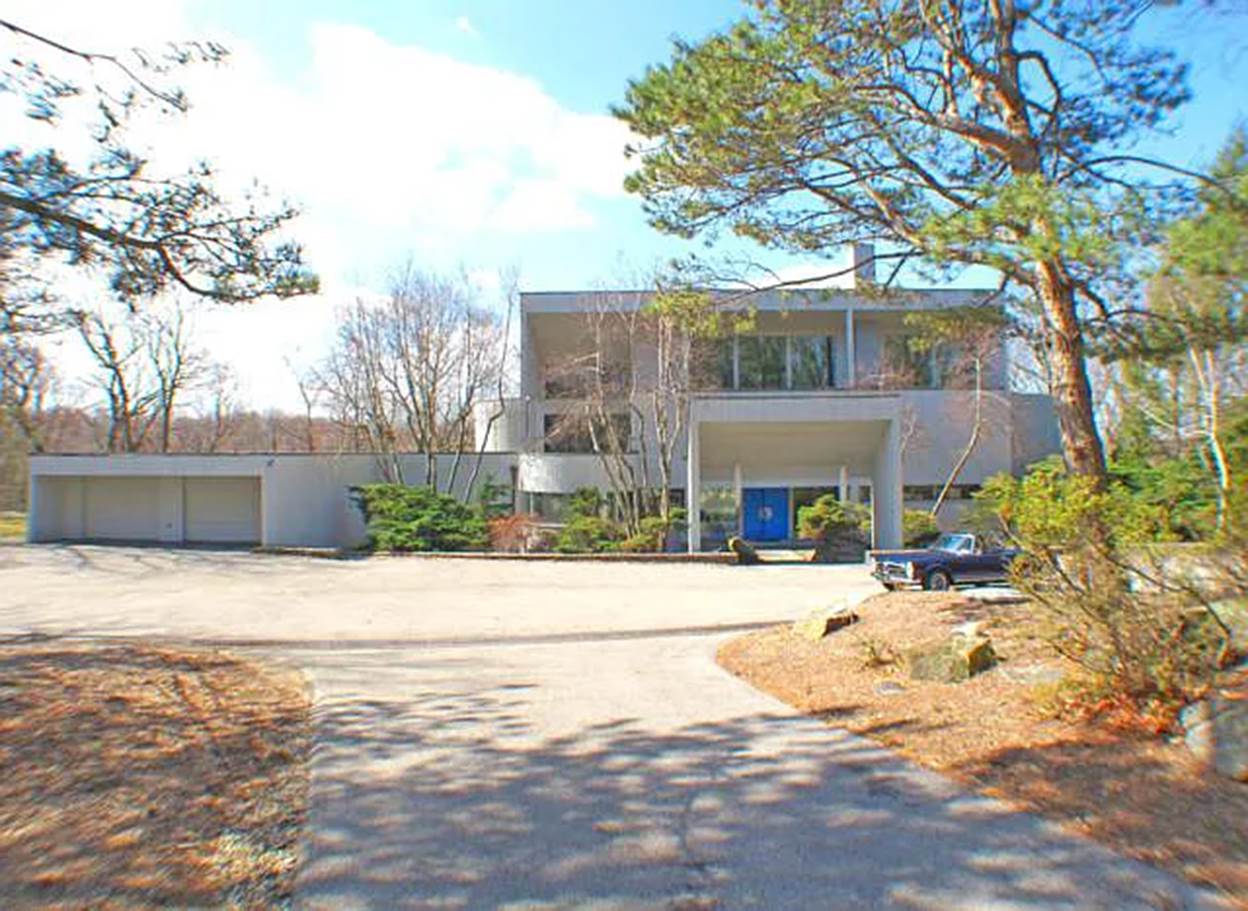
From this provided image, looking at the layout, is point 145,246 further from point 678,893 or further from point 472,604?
point 472,604

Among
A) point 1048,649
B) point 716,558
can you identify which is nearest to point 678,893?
point 1048,649

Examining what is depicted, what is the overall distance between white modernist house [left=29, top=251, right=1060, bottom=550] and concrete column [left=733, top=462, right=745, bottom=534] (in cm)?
8

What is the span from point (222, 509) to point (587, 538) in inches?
590

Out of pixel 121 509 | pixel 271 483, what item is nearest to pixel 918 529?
pixel 271 483

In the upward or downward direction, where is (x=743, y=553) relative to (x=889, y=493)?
downward

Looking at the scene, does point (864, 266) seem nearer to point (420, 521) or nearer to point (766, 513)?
point (420, 521)

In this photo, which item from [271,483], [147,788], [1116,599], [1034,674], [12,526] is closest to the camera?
[147,788]

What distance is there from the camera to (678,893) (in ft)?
11.6

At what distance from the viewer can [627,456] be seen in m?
28.5

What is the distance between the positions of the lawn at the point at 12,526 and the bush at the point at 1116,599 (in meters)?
36.4

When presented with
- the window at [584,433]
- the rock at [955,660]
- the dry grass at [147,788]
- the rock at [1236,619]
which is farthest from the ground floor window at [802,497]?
the rock at [1236,619]

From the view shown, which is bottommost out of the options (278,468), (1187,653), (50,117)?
(1187,653)

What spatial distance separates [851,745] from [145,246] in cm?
727

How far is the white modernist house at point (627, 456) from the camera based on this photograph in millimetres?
27484
